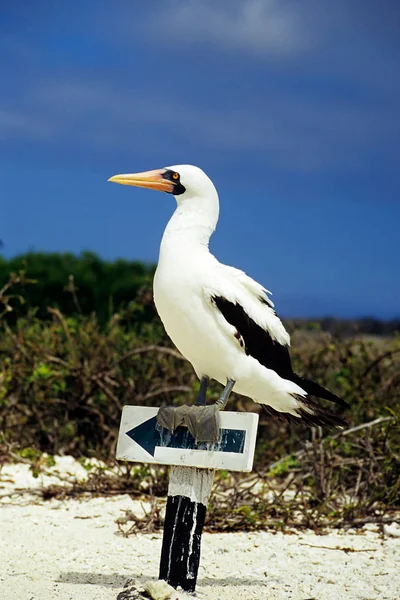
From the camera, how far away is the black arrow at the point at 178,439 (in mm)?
3848

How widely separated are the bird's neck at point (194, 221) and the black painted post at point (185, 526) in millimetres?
1097

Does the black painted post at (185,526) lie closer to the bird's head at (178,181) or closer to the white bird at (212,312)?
the white bird at (212,312)

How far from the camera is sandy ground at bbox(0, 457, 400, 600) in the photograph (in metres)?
4.26

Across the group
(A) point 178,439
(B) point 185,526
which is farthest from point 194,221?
(B) point 185,526

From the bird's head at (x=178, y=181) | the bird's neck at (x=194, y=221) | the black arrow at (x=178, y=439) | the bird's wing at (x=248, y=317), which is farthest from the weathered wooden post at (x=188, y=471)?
the bird's head at (x=178, y=181)

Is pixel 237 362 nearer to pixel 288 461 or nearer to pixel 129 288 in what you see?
pixel 288 461

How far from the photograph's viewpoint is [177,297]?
3922mm

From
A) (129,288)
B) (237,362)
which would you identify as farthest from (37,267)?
(237,362)

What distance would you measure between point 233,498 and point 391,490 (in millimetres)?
1082

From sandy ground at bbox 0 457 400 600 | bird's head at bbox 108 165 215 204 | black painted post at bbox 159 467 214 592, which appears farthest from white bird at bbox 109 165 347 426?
Result: sandy ground at bbox 0 457 400 600

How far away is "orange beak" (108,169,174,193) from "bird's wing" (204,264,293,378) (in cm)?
49

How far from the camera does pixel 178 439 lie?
3.96 metres

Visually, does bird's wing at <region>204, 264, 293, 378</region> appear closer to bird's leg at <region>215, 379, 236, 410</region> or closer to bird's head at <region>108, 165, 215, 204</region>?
bird's leg at <region>215, 379, 236, 410</region>

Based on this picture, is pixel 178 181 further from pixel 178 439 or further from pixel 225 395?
pixel 178 439
